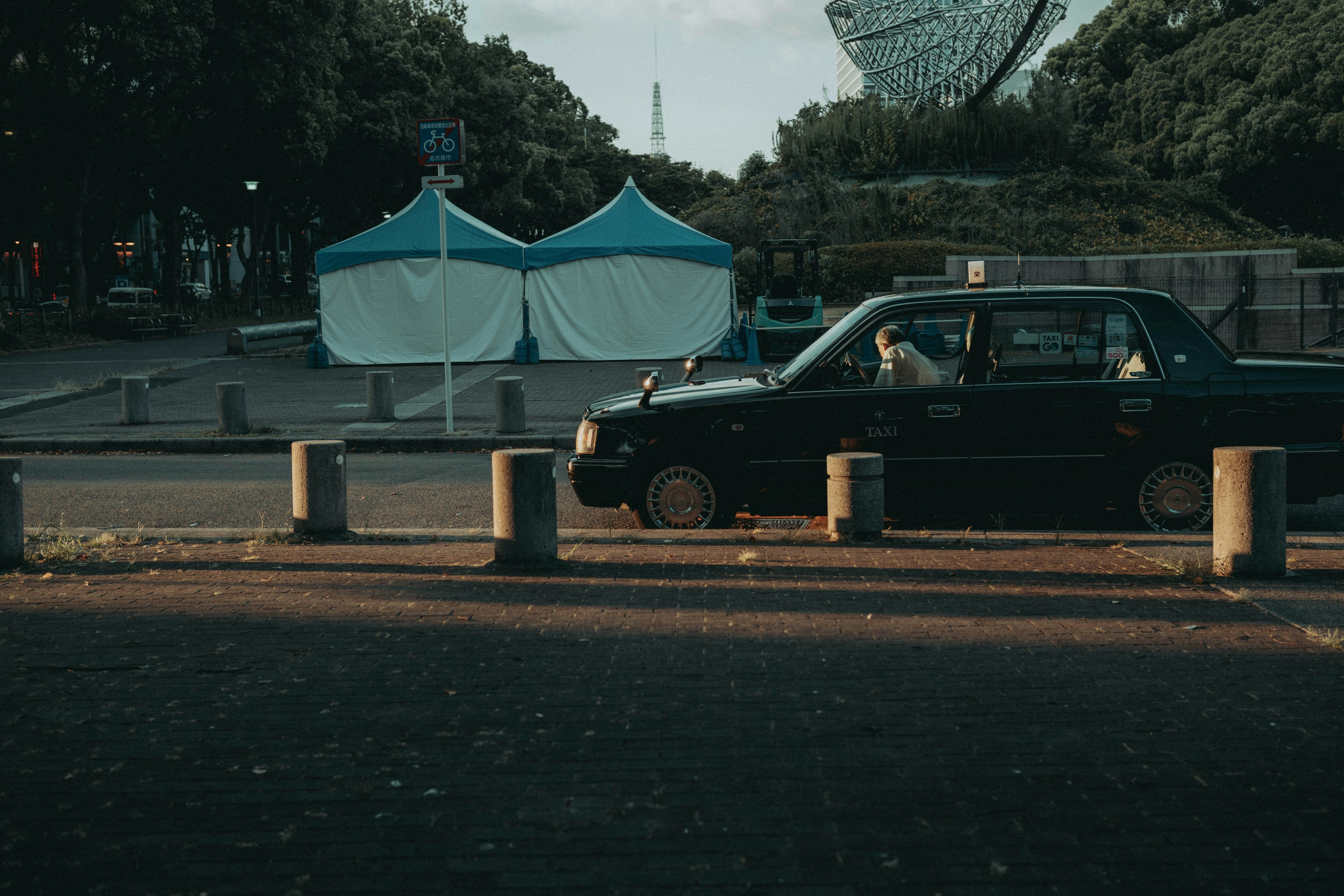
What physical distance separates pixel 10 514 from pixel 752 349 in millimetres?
17860

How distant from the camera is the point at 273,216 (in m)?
53.2

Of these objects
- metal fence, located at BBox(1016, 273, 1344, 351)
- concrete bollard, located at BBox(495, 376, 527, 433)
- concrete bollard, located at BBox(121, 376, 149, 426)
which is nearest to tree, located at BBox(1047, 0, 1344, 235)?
metal fence, located at BBox(1016, 273, 1344, 351)

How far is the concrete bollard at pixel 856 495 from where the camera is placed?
7.34m

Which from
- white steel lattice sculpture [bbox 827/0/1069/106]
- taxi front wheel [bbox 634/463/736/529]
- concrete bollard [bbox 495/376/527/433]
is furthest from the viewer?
white steel lattice sculpture [bbox 827/0/1069/106]

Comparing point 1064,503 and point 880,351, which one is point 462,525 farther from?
point 1064,503

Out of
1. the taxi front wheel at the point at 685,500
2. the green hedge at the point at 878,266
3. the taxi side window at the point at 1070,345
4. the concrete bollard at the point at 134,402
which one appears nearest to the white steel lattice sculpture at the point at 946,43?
the green hedge at the point at 878,266

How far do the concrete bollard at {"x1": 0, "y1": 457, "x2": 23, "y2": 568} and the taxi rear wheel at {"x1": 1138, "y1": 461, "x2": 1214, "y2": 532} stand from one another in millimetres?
6846

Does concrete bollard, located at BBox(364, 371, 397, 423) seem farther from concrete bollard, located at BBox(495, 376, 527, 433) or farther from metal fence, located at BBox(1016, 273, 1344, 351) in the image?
metal fence, located at BBox(1016, 273, 1344, 351)

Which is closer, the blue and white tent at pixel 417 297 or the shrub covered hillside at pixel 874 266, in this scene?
the blue and white tent at pixel 417 297

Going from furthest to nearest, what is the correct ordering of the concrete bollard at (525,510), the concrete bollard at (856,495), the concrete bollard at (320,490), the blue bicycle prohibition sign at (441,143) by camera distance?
the blue bicycle prohibition sign at (441,143) → the concrete bollard at (320,490) → the concrete bollard at (856,495) → the concrete bollard at (525,510)

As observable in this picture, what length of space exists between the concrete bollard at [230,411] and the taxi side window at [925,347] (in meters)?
8.47

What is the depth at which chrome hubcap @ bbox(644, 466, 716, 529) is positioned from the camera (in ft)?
26.3

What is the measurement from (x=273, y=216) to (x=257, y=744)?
5276cm

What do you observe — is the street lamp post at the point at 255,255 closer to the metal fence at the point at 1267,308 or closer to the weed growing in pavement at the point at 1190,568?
the metal fence at the point at 1267,308
